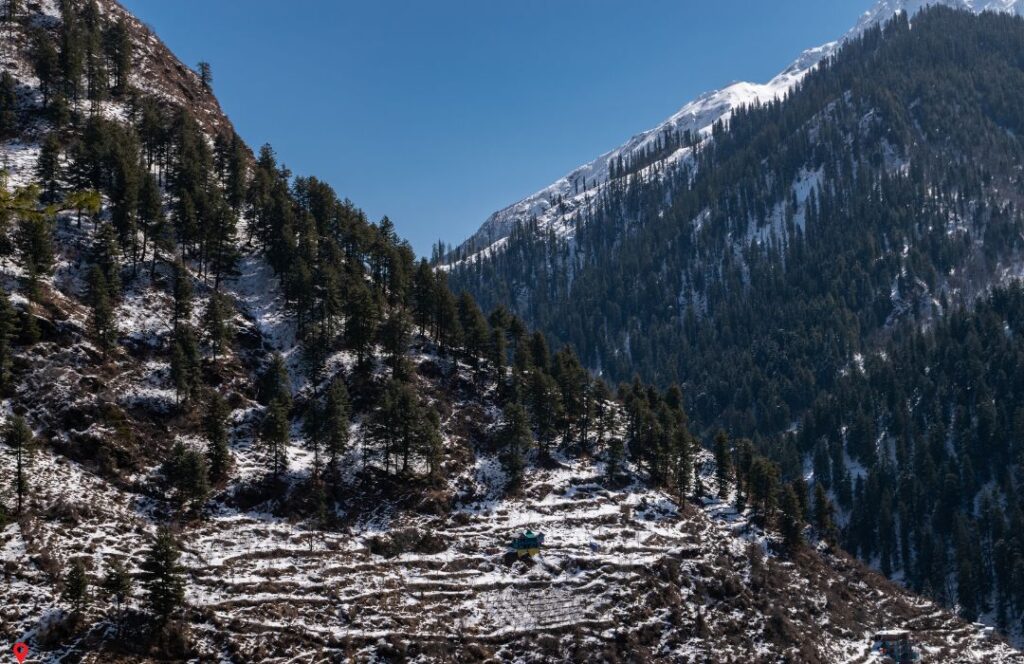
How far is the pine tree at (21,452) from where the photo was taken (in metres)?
60.1

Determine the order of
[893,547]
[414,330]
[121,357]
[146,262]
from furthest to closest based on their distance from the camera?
[893,547], [414,330], [146,262], [121,357]

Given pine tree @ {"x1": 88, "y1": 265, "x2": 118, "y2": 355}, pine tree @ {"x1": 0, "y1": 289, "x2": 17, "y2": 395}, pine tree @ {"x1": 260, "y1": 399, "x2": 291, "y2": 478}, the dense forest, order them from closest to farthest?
pine tree @ {"x1": 0, "y1": 289, "x2": 17, "y2": 395} < the dense forest < pine tree @ {"x1": 260, "y1": 399, "x2": 291, "y2": 478} < pine tree @ {"x1": 88, "y1": 265, "x2": 118, "y2": 355}

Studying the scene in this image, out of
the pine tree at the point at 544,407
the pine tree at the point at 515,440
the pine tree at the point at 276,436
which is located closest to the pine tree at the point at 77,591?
the pine tree at the point at 276,436

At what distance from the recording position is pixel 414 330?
10875 centimetres

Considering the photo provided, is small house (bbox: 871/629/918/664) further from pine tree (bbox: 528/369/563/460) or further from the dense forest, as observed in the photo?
pine tree (bbox: 528/369/563/460)

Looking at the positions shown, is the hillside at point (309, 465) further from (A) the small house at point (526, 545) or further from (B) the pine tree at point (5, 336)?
(A) the small house at point (526, 545)

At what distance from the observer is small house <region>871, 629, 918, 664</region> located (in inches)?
3100

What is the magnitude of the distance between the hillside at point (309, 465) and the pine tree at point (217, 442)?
24 centimetres

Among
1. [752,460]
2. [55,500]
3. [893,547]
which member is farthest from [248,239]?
[893,547]

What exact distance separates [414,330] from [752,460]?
50188mm

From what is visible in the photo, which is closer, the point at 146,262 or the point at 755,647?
the point at 755,647

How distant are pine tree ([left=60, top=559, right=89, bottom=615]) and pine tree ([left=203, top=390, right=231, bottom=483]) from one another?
20.6 meters

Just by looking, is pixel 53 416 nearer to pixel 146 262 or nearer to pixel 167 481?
pixel 167 481

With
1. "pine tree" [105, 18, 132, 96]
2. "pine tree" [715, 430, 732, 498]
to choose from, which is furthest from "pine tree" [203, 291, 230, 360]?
"pine tree" [715, 430, 732, 498]
